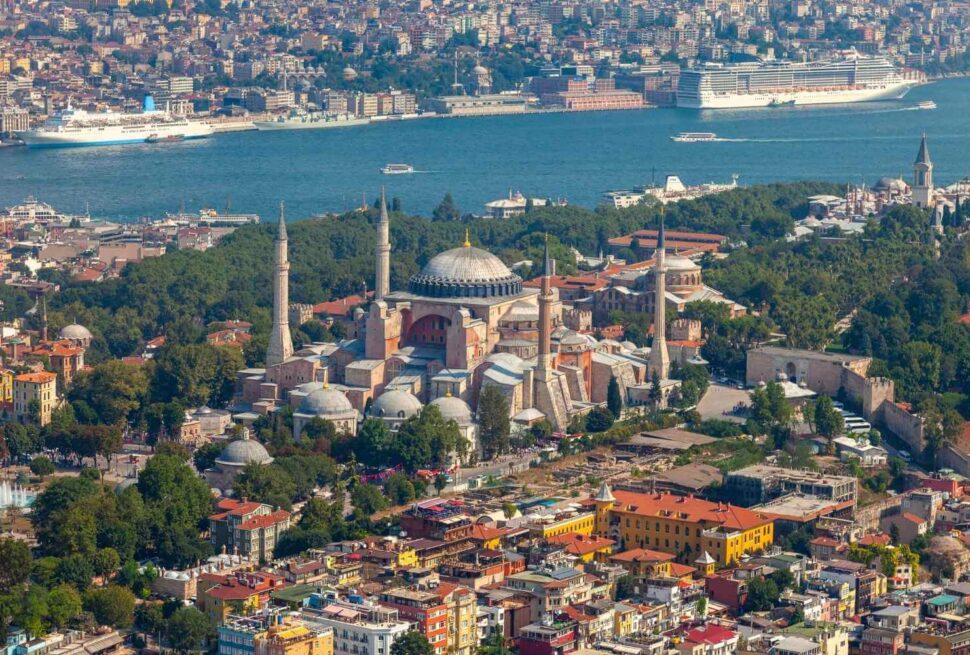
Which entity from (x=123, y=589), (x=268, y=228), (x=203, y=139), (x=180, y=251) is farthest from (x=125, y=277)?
(x=203, y=139)

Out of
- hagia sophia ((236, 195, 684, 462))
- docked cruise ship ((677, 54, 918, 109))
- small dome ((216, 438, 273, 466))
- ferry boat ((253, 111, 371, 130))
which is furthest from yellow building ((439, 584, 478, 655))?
docked cruise ship ((677, 54, 918, 109))

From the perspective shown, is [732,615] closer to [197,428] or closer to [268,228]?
[197,428]

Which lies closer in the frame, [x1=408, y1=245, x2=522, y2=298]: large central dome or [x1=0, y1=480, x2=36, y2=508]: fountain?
[x1=0, y1=480, x2=36, y2=508]: fountain

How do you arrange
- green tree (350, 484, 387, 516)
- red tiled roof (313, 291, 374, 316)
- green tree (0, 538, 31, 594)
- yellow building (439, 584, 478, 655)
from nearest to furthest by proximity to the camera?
yellow building (439, 584, 478, 655), green tree (0, 538, 31, 594), green tree (350, 484, 387, 516), red tiled roof (313, 291, 374, 316)

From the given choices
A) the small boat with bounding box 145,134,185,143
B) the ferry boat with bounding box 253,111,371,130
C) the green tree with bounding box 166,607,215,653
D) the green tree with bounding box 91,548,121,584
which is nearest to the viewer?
the green tree with bounding box 166,607,215,653

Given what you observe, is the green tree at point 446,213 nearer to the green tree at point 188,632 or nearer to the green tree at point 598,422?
the green tree at point 598,422

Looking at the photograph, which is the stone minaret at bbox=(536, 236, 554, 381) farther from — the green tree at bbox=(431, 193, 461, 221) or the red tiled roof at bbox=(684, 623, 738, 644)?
Answer: the green tree at bbox=(431, 193, 461, 221)

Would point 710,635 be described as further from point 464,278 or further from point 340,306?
point 340,306
